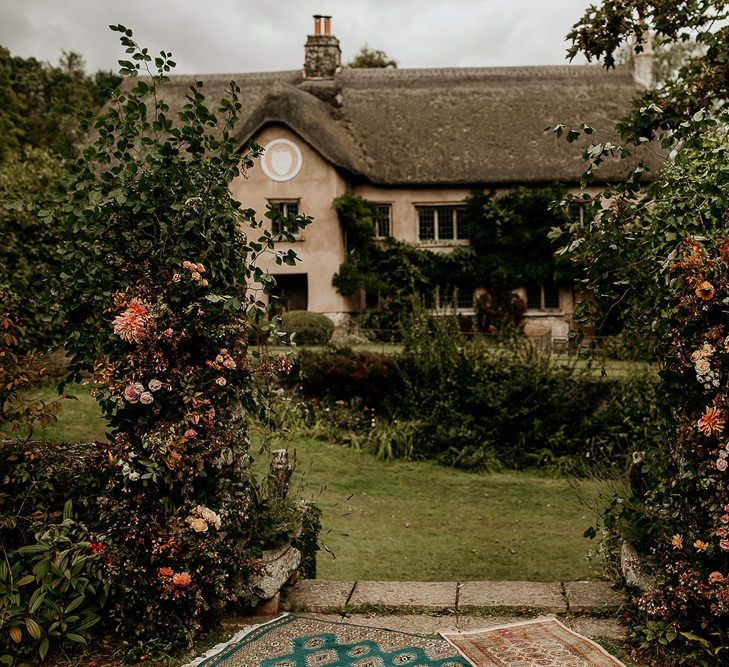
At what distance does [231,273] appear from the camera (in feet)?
15.3

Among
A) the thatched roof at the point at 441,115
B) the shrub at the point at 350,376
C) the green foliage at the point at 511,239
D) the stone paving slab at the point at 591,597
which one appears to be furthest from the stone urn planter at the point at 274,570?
the green foliage at the point at 511,239

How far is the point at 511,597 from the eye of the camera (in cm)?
474

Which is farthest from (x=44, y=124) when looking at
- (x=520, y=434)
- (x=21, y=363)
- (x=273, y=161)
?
(x=21, y=363)

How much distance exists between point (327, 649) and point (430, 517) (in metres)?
5.56

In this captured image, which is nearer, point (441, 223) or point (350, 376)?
point (350, 376)

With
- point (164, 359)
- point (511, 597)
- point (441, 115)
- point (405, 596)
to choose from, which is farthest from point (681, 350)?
point (441, 115)

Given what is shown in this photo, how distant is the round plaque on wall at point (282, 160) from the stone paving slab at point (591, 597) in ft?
64.6

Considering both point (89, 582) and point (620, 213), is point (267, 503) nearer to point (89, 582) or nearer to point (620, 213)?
point (89, 582)

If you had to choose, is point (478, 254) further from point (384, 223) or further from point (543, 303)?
point (384, 223)

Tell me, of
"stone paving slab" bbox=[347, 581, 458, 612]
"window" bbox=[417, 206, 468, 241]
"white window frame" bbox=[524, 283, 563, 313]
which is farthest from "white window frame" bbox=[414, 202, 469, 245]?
"stone paving slab" bbox=[347, 581, 458, 612]

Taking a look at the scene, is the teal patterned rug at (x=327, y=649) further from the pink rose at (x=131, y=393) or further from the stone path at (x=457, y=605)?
the pink rose at (x=131, y=393)

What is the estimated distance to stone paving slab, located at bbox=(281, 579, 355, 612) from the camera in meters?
4.68

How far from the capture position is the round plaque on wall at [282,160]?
2320cm

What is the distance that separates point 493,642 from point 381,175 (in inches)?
849
